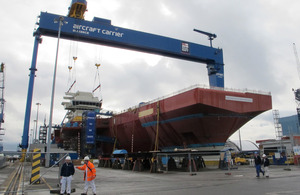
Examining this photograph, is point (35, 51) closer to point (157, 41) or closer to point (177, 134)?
point (157, 41)

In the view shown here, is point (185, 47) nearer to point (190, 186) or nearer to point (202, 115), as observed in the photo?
point (202, 115)

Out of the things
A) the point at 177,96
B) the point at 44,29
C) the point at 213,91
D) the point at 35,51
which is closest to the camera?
the point at 213,91

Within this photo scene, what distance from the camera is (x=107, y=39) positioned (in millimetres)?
33812

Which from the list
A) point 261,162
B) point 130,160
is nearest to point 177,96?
point 130,160

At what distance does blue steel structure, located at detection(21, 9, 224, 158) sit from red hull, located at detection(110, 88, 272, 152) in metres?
9.29

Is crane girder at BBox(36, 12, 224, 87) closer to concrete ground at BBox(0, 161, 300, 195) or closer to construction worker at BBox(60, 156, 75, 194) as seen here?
concrete ground at BBox(0, 161, 300, 195)

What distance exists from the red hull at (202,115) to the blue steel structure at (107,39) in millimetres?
9289

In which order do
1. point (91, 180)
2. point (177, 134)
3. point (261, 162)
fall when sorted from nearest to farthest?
point (91, 180) < point (261, 162) < point (177, 134)

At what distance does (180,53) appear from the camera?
1495 inches

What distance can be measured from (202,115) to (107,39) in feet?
55.1

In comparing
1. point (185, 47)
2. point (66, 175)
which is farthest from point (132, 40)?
point (66, 175)

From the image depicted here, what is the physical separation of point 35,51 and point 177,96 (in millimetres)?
20981

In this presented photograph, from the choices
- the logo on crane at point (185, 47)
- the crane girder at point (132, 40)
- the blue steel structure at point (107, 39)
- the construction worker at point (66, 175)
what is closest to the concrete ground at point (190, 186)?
the construction worker at point (66, 175)

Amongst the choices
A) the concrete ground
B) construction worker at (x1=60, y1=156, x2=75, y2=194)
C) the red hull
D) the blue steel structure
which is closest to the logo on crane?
the blue steel structure
